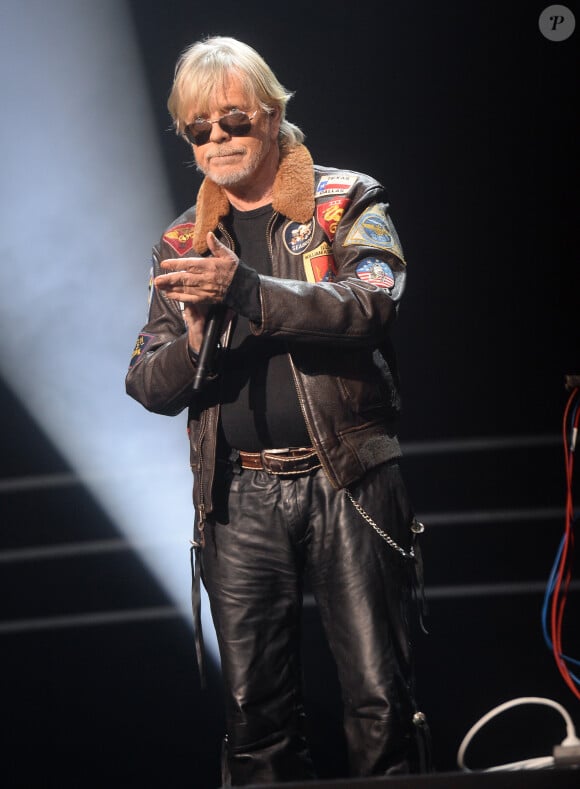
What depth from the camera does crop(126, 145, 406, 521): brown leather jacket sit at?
218cm

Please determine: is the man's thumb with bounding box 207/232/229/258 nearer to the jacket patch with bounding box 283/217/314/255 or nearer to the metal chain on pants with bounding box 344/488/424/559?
the jacket patch with bounding box 283/217/314/255

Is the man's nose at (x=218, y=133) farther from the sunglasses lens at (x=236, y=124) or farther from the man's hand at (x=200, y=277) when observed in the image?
the man's hand at (x=200, y=277)

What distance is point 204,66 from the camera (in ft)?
7.75

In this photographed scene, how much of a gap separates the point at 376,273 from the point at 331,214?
204mm

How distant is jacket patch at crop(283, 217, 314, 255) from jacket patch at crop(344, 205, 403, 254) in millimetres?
93

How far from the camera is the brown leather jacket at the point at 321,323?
2182mm

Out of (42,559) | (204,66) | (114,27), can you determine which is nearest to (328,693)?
(42,559)

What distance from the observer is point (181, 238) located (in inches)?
98.6

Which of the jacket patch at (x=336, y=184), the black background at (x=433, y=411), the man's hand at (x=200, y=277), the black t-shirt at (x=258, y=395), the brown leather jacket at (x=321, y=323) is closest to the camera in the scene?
the man's hand at (x=200, y=277)

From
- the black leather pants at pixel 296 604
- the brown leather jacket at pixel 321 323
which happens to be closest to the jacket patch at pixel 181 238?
the brown leather jacket at pixel 321 323

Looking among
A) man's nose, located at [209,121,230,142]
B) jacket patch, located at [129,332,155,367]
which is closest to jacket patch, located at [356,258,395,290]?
man's nose, located at [209,121,230,142]

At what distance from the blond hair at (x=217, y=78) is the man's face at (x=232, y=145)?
17mm

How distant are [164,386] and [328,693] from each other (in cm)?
138

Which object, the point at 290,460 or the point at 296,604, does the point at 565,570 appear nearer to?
the point at 296,604
